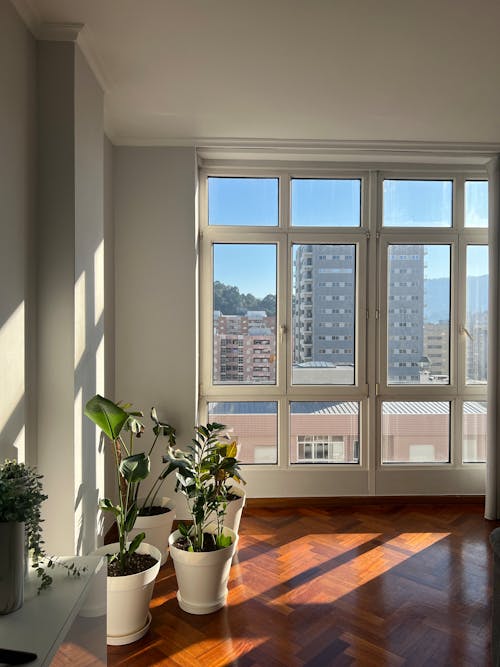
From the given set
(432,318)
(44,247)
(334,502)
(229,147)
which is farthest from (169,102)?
(334,502)

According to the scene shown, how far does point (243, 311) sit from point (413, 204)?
1632 millimetres

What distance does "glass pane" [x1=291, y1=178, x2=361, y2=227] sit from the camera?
3.99 meters

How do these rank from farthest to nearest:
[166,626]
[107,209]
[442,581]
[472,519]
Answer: [472,519] → [107,209] → [442,581] → [166,626]

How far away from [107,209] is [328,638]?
113 inches

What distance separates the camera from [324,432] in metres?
4.04

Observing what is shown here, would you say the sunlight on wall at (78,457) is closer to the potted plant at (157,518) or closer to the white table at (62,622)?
the white table at (62,622)

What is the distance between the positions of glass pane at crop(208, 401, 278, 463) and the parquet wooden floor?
0.49 m

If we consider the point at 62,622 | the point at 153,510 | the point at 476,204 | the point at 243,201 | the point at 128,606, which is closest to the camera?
the point at 62,622

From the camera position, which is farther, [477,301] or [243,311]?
[477,301]

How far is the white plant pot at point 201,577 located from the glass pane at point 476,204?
3.15m

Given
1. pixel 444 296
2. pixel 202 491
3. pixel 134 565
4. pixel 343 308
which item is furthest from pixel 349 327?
pixel 134 565

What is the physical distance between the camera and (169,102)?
2.97 meters

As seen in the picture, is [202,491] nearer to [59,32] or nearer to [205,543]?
[205,543]

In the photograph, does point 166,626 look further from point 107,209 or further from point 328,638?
point 107,209
